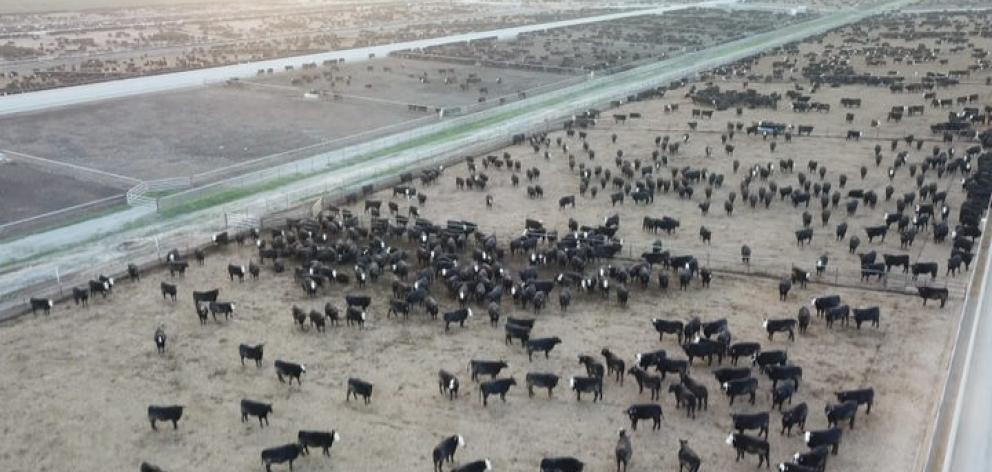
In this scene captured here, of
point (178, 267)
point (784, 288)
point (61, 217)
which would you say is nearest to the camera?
point (784, 288)

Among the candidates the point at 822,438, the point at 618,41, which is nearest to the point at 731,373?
the point at 822,438

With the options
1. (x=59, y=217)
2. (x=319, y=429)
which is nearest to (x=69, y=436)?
(x=319, y=429)

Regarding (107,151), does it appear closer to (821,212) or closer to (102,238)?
(102,238)

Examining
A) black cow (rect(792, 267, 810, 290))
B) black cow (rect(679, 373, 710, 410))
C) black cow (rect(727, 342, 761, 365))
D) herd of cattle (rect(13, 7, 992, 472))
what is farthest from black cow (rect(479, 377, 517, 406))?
black cow (rect(792, 267, 810, 290))

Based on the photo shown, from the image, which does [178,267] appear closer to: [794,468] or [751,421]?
[751,421]

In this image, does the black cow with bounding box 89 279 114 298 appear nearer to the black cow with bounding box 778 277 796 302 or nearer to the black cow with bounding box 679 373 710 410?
the black cow with bounding box 679 373 710 410
